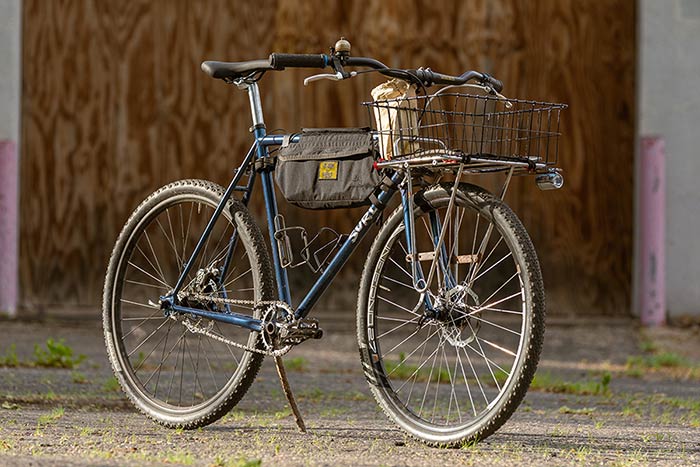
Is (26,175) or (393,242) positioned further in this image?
(26,175)

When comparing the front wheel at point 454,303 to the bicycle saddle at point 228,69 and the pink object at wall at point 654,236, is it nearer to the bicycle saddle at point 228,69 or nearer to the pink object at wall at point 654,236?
Result: the bicycle saddle at point 228,69

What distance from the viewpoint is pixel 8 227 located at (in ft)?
25.0

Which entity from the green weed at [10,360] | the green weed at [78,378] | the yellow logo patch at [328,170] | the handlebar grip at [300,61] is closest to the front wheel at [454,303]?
the yellow logo patch at [328,170]

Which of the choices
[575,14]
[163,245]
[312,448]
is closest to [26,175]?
[163,245]

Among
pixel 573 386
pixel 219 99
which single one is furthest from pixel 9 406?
pixel 219 99

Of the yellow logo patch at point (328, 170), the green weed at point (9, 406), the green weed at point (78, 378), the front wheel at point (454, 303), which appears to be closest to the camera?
the front wheel at point (454, 303)

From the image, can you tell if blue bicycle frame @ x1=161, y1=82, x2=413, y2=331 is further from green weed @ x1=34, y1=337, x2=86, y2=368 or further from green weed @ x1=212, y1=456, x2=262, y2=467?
green weed @ x1=34, y1=337, x2=86, y2=368

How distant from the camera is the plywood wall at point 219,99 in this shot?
25.4 feet

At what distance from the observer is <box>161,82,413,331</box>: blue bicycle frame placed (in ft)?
12.4

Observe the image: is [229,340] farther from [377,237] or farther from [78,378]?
[78,378]

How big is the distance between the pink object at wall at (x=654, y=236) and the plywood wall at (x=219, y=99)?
6.3 inches

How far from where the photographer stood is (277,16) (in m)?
7.75

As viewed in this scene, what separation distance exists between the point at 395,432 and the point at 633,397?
1.81 m

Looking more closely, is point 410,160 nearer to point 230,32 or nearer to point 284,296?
point 284,296
